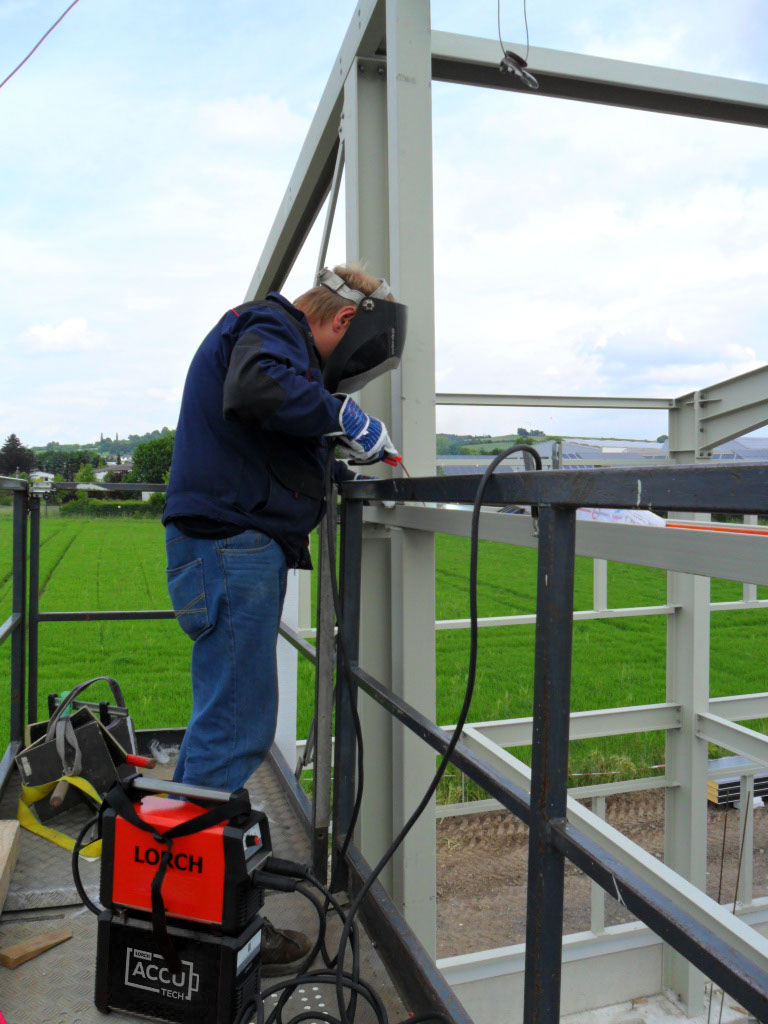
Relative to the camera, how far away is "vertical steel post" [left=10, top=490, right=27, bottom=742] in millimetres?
2949

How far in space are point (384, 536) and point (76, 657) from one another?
1590 centimetres

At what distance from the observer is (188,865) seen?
58.2 inches

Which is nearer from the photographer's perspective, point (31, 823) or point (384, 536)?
point (384, 536)

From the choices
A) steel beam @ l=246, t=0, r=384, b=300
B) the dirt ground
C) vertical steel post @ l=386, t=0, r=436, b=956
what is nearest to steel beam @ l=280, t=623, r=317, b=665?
vertical steel post @ l=386, t=0, r=436, b=956

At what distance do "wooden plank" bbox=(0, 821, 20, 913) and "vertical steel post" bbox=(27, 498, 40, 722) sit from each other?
1.33m

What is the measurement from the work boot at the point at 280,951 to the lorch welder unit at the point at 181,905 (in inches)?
6.0

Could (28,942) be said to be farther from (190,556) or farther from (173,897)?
(190,556)

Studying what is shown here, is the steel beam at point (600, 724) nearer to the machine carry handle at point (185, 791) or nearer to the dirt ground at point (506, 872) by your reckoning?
the dirt ground at point (506, 872)

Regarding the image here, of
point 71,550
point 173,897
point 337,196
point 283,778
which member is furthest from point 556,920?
point 71,550

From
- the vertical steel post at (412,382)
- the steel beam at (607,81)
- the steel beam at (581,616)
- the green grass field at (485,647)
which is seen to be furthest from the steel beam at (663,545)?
the green grass field at (485,647)

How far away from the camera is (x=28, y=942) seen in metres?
1.78

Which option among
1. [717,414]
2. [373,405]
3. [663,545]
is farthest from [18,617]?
[717,414]

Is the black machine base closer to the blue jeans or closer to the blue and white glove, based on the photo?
the blue jeans

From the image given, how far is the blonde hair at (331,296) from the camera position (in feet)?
6.20
